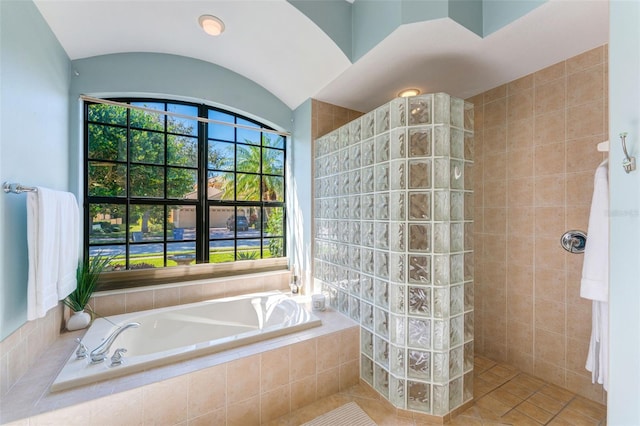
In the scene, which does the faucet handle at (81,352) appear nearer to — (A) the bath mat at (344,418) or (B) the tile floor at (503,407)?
(B) the tile floor at (503,407)

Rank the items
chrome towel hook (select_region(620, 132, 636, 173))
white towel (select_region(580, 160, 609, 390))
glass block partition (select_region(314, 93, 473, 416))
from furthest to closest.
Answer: glass block partition (select_region(314, 93, 473, 416)) < white towel (select_region(580, 160, 609, 390)) < chrome towel hook (select_region(620, 132, 636, 173))

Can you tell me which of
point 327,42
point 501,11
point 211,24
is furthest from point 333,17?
point 501,11

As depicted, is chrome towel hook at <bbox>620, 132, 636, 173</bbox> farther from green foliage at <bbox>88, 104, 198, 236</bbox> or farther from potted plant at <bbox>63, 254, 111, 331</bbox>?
potted plant at <bbox>63, 254, 111, 331</bbox>

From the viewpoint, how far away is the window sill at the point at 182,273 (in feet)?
7.18

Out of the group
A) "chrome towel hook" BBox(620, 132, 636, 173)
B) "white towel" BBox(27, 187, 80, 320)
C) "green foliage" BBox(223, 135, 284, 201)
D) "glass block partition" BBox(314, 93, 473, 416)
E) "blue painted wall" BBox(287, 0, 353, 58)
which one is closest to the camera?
"chrome towel hook" BBox(620, 132, 636, 173)

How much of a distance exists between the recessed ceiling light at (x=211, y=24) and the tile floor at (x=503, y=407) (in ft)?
9.07

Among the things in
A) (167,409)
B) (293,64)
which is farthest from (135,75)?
(167,409)

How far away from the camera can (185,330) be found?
2.16m

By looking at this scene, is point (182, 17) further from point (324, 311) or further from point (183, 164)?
point (324, 311)

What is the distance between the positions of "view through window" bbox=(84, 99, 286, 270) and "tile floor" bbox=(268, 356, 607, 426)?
62.1 inches

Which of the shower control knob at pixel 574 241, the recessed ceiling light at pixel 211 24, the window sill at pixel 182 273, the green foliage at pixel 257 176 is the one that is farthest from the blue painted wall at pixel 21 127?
the shower control knob at pixel 574 241

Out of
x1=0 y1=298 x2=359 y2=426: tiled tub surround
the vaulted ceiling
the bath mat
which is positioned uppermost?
the vaulted ceiling

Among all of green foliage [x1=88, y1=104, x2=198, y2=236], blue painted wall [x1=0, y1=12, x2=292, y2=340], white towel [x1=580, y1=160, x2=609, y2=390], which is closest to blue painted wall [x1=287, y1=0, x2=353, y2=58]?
blue painted wall [x1=0, y1=12, x2=292, y2=340]

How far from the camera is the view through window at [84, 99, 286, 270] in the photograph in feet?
7.22
